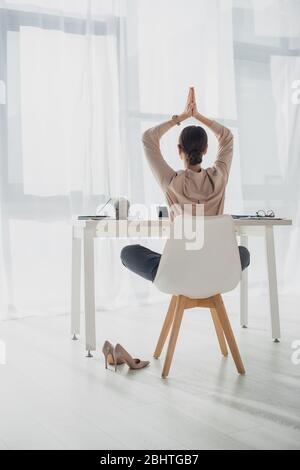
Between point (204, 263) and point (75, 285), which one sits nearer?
point (204, 263)

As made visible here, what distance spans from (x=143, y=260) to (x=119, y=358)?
409 mm

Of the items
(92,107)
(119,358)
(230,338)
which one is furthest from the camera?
(92,107)

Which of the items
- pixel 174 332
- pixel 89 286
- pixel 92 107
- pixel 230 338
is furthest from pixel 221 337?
pixel 92 107

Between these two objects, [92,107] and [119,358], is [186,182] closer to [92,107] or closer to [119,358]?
[119,358]

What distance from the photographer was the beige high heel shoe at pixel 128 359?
208 centimetres

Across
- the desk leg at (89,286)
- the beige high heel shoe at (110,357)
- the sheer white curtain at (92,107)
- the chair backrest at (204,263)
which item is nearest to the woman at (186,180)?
the chair backrest at (204,263)

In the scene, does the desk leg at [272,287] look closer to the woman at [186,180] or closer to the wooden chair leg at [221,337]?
the wooden chair leg at [221,337]

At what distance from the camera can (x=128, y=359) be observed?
2080 millimetres

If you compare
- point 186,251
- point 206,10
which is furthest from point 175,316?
point 206,10

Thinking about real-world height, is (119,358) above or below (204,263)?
below

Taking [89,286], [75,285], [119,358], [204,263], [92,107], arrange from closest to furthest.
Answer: [204,263] < [119,358] < [89,286] < [75,285] < [92,107]

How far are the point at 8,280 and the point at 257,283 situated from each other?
1842 mm

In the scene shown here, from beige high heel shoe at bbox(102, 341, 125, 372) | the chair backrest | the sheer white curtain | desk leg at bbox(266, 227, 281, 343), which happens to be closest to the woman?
the chair backrest

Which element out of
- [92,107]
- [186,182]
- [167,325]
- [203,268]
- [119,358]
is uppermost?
[92,107]
